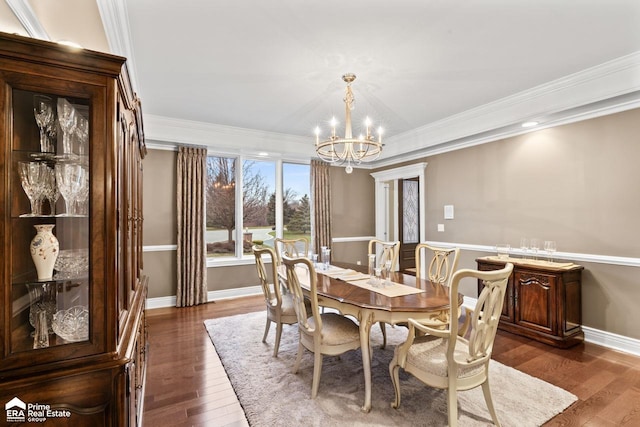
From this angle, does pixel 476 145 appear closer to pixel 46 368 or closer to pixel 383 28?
pixel 383 28

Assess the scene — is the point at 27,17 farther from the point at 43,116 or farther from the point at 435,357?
the point at 435,357

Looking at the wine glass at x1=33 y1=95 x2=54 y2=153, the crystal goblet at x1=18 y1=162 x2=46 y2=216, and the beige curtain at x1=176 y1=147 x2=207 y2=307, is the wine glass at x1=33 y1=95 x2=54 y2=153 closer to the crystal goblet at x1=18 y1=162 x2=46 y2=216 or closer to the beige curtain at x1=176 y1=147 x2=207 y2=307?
the crystal goblet at x1=18 y1=162 x2=46 y2=216

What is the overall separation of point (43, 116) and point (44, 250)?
1.82 feet

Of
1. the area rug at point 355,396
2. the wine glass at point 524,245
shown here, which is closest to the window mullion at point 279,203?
the area rug at point 355,396

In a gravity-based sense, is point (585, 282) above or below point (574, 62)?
below

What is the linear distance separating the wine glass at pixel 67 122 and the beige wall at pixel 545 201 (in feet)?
11.9

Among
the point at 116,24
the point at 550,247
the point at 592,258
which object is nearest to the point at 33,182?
the point at 116,24

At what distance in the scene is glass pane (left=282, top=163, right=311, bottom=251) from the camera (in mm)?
5777

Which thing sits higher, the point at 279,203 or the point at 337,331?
the point at 279,203

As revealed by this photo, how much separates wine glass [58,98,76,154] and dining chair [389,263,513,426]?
1.96 m

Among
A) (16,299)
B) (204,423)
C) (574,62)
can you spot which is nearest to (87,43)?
(16,299)

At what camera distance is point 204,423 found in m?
2.06

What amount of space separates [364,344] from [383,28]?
7.84 feet

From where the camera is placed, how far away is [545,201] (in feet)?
12.2
